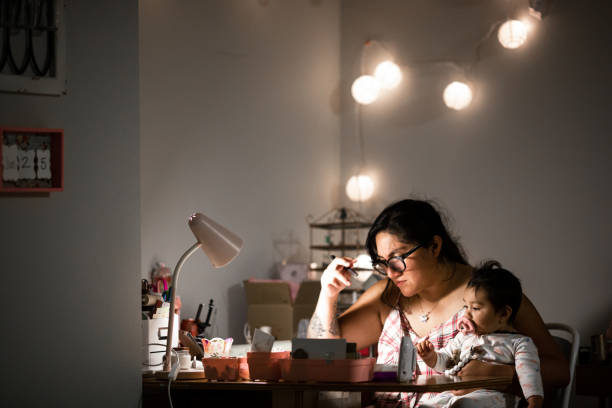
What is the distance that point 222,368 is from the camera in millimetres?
2414

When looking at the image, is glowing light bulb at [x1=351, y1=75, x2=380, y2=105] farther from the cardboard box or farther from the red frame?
the red frame

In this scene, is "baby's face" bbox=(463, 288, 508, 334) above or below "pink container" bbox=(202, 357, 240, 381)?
above

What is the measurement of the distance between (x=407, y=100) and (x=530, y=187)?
1.06 meters

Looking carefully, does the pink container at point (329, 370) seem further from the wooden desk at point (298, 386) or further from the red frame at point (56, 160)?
the red frame at point (56, 160)

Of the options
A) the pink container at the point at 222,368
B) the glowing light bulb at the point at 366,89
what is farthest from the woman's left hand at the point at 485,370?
the glowing light bulb at the point at 366,89

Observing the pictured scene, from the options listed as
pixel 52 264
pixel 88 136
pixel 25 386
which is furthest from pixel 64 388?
pixel 88 136

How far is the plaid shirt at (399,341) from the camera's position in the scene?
2688 mm

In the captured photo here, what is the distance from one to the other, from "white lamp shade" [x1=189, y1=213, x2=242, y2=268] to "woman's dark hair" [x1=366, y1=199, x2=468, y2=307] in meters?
0.62

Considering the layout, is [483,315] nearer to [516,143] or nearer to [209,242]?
[209,242]

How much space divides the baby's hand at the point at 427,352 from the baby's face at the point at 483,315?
0.26m

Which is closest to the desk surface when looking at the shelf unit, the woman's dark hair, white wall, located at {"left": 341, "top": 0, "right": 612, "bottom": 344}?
the woman's dark hair

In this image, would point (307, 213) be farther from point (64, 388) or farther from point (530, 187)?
point (64, 388)

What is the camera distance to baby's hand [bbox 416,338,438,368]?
246cm

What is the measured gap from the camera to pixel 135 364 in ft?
7.61
